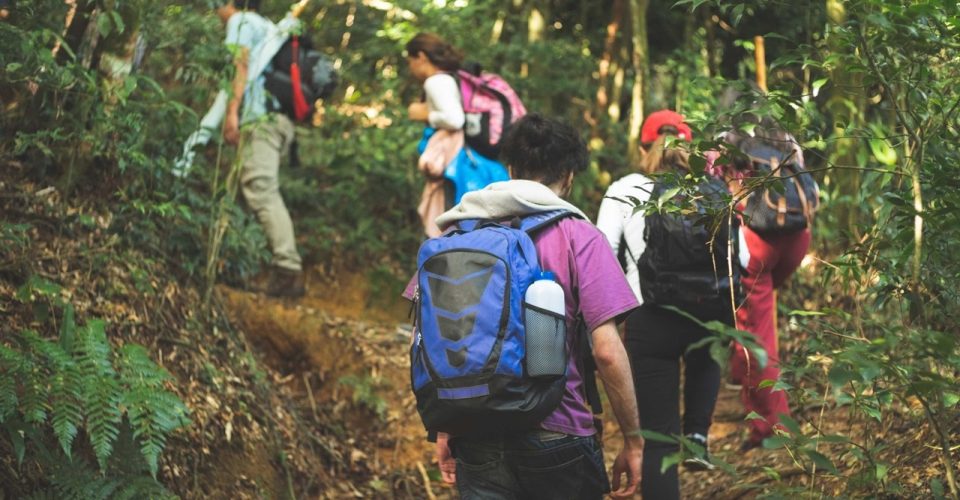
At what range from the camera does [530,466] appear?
3.18 m

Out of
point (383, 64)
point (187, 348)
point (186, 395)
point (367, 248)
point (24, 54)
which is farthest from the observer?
point (383, 64)

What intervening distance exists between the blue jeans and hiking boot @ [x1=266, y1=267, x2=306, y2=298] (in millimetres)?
4454

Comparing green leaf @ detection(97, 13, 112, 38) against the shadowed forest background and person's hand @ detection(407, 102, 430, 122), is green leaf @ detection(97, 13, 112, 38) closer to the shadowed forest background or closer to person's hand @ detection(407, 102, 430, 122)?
the shadowed forest background

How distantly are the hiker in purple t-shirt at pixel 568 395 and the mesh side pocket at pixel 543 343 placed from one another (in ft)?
0.60

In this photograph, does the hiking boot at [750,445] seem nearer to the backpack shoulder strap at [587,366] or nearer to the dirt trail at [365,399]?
the dirt trail at [365,399]

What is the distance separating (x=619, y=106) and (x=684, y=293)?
7.41 metres

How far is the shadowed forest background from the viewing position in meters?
3.00

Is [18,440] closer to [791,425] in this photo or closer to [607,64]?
[791,425]

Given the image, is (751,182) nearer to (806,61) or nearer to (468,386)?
(806,61)

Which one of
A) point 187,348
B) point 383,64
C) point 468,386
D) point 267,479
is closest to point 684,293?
point 468,386

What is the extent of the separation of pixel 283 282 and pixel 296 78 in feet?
4.92

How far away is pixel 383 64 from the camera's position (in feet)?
36.0

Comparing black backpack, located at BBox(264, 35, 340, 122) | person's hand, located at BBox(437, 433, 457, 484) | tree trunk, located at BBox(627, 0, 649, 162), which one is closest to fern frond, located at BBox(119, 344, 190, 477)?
person's hand, located at BBox(437, 433, 457, 484)

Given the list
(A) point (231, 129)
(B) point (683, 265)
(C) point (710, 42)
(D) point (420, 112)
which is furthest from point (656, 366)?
(C) point (710, 42)
